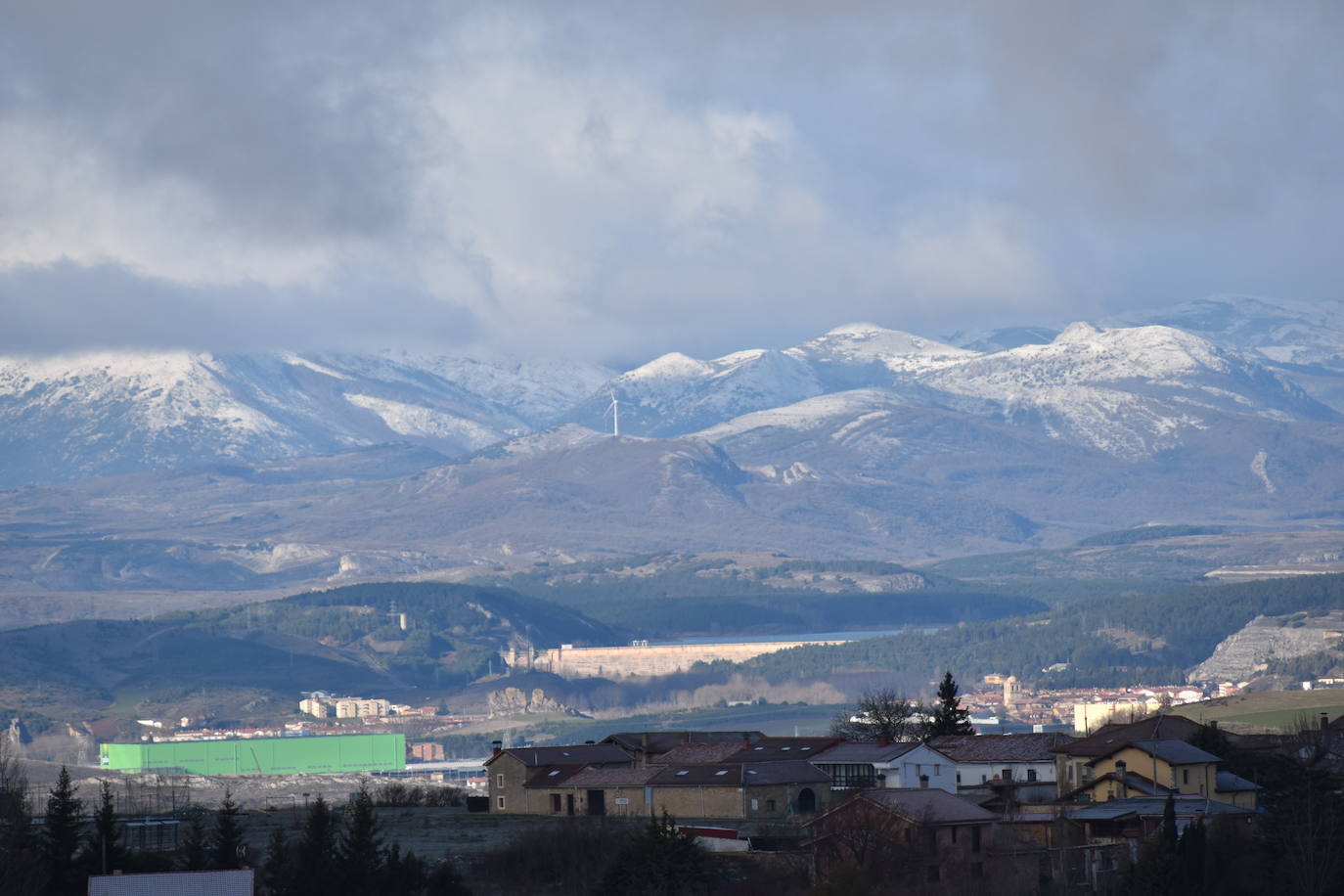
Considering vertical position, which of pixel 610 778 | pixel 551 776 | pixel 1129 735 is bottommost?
pixel 610 778

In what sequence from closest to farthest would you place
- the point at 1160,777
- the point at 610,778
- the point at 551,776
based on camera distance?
1. the point at 1160,777
2. the point at 610,778
3. the point at 551,776

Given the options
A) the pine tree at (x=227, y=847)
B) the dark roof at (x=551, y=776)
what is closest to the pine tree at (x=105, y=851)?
the pine tree at (x=227, y=847)

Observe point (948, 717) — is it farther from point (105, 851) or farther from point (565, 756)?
point (105, 851)

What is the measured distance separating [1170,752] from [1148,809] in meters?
5.68

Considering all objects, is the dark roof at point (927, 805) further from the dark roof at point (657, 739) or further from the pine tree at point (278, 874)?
the dark roof at point (657, 739)

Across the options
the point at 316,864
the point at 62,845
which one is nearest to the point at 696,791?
the point at 316,864

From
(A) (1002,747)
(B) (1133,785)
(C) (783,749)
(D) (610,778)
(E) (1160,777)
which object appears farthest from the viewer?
(C) (783,749)

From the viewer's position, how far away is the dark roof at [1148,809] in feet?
274

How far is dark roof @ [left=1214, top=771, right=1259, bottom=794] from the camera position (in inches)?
3524

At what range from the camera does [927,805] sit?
81438 millimetres

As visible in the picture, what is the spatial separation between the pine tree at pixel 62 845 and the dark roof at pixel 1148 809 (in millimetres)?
32588

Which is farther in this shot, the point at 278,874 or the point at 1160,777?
the point at 1160,777

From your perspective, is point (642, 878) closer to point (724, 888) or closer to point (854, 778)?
point (724, 888)

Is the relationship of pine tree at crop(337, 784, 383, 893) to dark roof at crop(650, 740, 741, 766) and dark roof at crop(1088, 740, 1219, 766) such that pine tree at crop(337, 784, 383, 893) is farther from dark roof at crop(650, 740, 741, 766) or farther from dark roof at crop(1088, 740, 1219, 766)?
dark roof at crop(1088, 740, 1219, 766)
